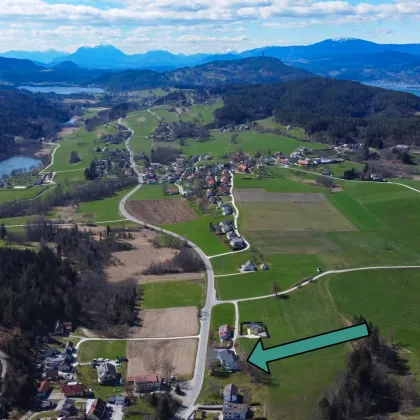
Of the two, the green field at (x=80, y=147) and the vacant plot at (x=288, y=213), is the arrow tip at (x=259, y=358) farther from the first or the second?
the green field at (x=80, y=147)

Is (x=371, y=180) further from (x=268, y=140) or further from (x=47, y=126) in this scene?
(x=47, y=126)

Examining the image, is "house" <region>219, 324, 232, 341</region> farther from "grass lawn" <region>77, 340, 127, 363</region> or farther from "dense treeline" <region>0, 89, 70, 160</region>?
"dense treeline" <region>0, 89, 70, 160</region>

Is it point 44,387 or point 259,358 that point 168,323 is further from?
point 44,387

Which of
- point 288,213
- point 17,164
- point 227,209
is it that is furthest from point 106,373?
point 17,164

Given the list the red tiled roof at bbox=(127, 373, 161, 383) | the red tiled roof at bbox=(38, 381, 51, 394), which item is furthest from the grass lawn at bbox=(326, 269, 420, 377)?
the red tiled roof at bbox=(38, 381, 51, 394)

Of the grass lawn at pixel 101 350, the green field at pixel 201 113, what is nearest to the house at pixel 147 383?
the grass lawn at pixel 101 350

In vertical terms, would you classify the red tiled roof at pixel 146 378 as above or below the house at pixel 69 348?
above

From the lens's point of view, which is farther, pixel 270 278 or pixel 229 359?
pixel 270 278
